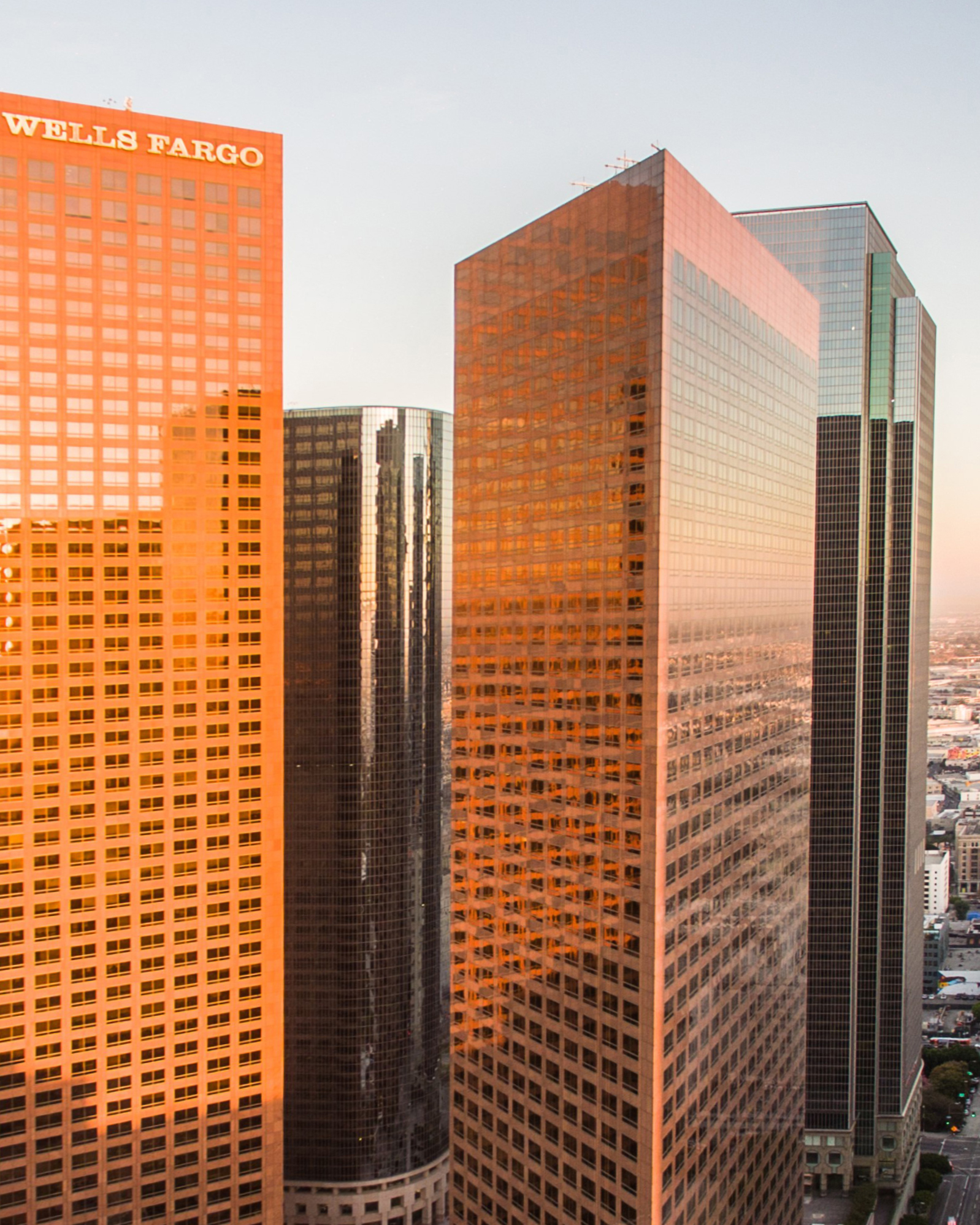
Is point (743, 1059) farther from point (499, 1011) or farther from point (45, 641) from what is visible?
point (45, 641)

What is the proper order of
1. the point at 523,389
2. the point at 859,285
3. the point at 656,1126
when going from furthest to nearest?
1. the point at 859,285
2. the point at 523,389
3. the point at 656,1126

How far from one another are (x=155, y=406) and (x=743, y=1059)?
104890mm

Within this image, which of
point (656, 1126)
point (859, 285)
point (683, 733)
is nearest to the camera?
point (656, 1126)

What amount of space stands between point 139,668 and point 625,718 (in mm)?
60819

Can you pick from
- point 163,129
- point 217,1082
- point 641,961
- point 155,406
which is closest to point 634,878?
point 641,961

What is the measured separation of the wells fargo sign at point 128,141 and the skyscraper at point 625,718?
34023 mm

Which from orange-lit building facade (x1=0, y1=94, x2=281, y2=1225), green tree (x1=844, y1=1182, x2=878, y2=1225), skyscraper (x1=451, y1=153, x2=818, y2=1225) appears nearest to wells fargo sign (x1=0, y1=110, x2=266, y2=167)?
orange-lit building facade (x1=0, y1=94, x2=281, y2=1225)

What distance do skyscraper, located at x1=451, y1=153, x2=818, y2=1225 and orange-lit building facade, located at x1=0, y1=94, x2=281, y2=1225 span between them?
26.8 m

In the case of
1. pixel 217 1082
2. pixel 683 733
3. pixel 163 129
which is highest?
pixel 163 129

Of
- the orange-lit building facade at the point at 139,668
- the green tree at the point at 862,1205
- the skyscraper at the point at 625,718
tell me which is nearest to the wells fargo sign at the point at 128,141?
the orange-lit building facade at the point at 139,668

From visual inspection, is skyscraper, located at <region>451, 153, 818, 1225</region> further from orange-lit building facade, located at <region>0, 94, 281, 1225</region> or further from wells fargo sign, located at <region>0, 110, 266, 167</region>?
wells fargo sign, located at <region>0, 110, 266, 167</region>

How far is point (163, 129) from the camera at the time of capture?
12019 cm

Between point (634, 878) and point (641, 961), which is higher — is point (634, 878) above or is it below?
above

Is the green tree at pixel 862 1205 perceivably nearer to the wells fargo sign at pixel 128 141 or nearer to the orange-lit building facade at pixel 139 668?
the orange-lit building facade at pixel 139 668
